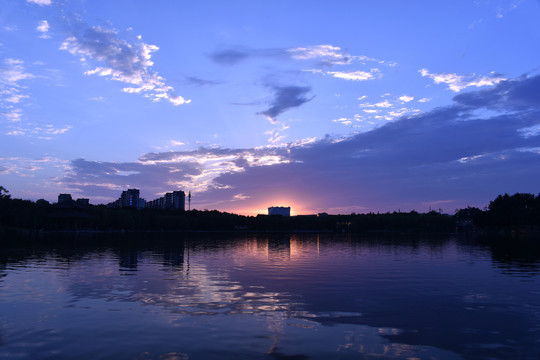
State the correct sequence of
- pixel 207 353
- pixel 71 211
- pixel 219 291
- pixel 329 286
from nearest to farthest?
pixel 207 353, pixel 219 291, pixel 329 286, pixel 71 211

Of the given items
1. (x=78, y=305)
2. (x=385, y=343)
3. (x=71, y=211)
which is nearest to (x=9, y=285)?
(x=78, y=305)

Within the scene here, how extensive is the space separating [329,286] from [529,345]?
12279 millimetres

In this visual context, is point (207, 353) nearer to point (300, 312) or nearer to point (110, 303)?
point (300, 312)

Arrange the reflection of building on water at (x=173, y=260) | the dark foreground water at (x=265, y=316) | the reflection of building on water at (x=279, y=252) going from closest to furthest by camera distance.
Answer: the dark foreground water at (x=265, y=316), the reflection of building on water at (x=173, y=260), the reflection of building on water at (x=279, y=252)

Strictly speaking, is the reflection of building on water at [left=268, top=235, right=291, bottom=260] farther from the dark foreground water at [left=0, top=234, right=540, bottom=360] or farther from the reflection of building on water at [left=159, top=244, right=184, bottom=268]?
the dark foreground water at [left=0, top=234, right=540, bottom=360]

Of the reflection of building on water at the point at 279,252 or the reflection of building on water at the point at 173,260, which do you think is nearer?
the reflection of building on water at the point at 173,260

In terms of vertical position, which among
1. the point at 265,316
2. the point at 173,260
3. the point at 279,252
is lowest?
the point at 279,252

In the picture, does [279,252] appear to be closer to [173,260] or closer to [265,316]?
[173,260]

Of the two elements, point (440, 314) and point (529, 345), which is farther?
point (440, 314)

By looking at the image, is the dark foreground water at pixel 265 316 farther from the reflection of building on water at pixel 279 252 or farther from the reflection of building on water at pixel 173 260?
the reflection of building on water at pixel 279 252

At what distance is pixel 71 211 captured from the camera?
165 meters

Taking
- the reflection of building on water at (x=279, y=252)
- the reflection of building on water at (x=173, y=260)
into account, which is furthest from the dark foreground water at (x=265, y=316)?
the reflection of building on water at (x=279, y=252)

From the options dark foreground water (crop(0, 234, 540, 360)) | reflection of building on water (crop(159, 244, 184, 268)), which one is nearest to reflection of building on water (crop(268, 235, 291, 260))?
reflection of building on water (crop(159, 244, 184, 268))

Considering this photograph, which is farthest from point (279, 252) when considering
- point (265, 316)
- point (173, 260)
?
point (265, 316)
